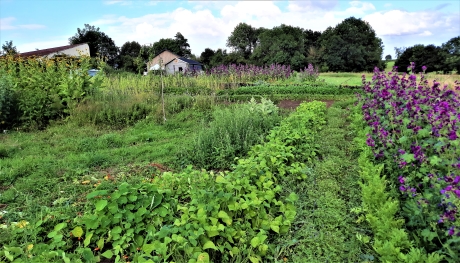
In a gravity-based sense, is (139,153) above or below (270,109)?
below

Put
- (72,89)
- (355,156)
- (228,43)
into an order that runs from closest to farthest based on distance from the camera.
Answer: (355,156)
(72,89)
(228,43)

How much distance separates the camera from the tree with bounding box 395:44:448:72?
38.9 m

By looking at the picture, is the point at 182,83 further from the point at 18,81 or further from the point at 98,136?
the point at 98,136

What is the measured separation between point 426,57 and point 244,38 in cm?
3737

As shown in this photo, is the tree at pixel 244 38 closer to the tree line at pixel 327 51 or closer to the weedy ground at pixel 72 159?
the tree line at pixel 327 51

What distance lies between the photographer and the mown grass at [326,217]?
7.85ft

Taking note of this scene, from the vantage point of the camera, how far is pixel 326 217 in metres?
2.83

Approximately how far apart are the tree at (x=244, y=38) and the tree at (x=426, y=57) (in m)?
→ 31.5

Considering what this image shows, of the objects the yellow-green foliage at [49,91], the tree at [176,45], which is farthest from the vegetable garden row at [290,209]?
the tree at [176,45]

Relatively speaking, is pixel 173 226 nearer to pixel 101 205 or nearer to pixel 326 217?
pixel 101 205

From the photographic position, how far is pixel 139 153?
5496 mm

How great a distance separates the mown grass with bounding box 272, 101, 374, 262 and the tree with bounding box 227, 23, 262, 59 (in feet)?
216

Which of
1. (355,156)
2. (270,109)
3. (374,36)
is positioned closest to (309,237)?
(355,156)

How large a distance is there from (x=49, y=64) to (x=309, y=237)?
923cm
